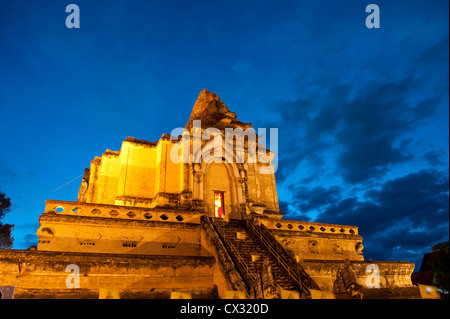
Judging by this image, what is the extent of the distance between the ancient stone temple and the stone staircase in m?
0.06

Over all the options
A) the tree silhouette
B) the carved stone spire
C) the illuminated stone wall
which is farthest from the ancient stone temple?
the tree silhouette

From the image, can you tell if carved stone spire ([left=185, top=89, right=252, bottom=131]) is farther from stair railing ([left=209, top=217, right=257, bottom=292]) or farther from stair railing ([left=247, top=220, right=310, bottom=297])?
stair railing ([left=209, top=217, right=257, bottom=292])

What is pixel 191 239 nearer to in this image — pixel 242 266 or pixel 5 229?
pixel 242 266

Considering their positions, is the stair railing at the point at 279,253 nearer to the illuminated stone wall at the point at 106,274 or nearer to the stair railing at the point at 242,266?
the stair railing at the point at 242,266

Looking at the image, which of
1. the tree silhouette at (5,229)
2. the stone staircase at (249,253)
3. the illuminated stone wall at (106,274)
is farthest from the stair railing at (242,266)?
the tree silhouette at (5,229)

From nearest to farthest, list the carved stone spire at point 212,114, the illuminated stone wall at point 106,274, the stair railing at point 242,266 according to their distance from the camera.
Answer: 1. the illuminated stone wall at point 106,274
2. the stair railing at point 242,266
3. the carved stone spire at point 212,114

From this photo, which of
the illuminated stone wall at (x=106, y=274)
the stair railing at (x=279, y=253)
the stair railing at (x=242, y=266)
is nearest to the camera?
the illuminated stone wall at (x=106, y=274)

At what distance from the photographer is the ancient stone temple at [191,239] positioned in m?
12.0

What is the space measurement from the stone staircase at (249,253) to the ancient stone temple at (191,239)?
0.06 m

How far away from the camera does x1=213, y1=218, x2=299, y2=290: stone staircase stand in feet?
42.1

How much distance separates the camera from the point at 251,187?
24141mm

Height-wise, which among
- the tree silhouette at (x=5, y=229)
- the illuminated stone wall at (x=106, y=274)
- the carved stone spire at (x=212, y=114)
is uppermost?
the carved stone spire at (x=212, y=114)
